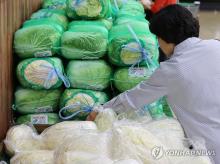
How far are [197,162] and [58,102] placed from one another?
112cm

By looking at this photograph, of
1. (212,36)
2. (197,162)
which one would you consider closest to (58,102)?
(197,162)

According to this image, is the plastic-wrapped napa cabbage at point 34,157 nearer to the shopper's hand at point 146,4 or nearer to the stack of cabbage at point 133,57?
the stack of cabbage at point 133,57

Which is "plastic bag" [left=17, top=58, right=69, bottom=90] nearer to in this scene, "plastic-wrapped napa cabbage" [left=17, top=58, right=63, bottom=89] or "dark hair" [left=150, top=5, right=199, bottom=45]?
"plastic-wrapped napa cabbage" [left=17, top=58, right=63, bottom=89]

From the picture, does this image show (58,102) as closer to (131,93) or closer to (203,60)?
(131,93)

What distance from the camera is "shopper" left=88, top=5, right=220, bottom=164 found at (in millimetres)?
1691

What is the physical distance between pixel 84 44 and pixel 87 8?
37cm

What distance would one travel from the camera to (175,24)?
1.76m

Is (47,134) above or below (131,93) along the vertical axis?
below

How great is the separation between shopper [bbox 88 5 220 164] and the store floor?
5.34 meters

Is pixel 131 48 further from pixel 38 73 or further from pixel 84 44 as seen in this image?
pixel 38 73

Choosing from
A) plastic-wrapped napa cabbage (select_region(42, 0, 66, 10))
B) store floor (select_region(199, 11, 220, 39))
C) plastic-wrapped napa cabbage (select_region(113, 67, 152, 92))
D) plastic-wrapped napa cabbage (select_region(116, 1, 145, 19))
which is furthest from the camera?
store floor (select_region(199, 11, 220, 39))

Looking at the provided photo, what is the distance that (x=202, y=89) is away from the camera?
5.56 feet

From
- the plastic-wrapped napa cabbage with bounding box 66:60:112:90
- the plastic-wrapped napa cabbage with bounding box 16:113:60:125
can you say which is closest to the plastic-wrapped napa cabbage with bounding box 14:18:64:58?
the plastic-wrapped napa cabbage with bounding box 66:60:112:90

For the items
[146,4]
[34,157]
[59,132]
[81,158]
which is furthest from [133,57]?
[146,4]
